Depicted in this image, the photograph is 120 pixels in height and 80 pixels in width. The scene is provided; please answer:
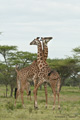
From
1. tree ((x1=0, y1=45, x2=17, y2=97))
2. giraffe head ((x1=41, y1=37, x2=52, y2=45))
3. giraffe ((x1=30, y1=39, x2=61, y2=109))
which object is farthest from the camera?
tree ((x1=0, y1=45, x2=17, y2=97))

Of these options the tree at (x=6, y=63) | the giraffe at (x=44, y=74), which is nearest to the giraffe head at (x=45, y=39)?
the giraffe at (x=44, y=74)

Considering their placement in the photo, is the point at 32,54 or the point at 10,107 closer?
the point at 10,107

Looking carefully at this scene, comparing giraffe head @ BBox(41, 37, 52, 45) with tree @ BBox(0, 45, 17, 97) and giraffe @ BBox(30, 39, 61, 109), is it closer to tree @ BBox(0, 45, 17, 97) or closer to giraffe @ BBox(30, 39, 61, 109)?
giraffe @ BBox(30, 39, 61, 109)

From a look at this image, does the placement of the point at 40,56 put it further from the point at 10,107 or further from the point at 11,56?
the point at 11,56

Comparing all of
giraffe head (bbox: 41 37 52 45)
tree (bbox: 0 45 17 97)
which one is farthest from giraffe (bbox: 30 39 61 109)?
tree (bbox: 0 45 17 97)

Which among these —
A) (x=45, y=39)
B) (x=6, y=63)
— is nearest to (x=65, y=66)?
(x=6, y=63)

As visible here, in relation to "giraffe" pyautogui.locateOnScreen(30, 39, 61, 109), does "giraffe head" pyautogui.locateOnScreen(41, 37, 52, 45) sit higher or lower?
higher

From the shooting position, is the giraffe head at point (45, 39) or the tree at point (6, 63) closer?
the giraffe head at point (45, 39)

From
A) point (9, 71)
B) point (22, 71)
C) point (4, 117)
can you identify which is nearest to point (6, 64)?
point (9, 71)

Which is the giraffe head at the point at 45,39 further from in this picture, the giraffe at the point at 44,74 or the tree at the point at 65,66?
the tree at the point at 65,66

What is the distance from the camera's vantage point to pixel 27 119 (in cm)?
905

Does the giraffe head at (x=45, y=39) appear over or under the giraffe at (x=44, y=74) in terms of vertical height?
over

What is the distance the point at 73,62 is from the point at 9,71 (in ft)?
20.3

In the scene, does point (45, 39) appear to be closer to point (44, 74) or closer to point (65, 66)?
point (44, 74)
